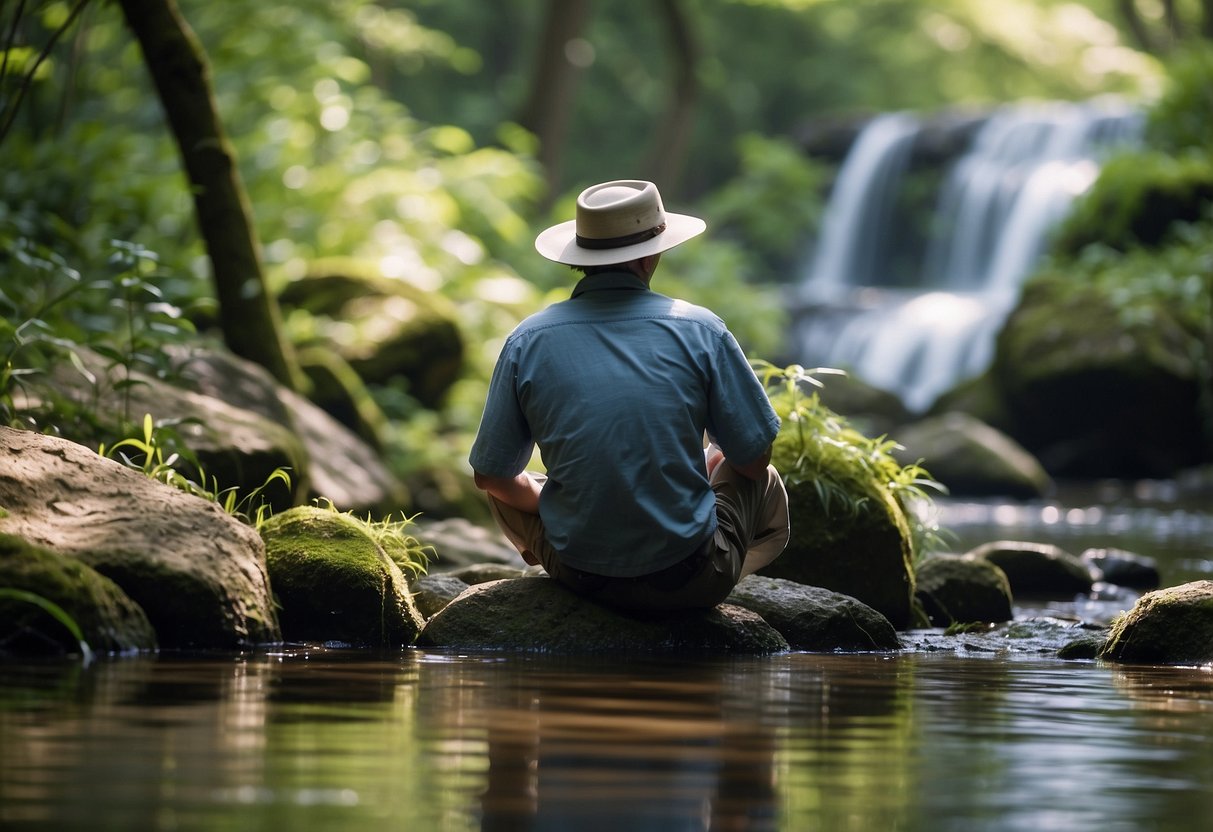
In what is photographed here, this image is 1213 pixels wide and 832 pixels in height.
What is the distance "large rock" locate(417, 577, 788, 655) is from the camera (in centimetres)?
548

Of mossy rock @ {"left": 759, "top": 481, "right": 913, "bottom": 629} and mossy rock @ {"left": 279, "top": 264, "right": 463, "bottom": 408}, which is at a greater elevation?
mossy rock @ {"left": 279, "top": 264, "right": 463, "bottom": 408}

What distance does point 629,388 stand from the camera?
5199mm

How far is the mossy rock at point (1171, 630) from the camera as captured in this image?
18.4ft

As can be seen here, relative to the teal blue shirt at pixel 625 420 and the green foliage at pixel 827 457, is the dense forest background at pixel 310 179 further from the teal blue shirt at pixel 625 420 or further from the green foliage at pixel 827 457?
the green foliage at pixel 827 457

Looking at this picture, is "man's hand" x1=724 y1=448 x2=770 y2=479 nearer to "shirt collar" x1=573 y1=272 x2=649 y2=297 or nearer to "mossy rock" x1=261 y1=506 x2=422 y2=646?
"shirt collar" x1=573 y1=272 x2=649 y2=297

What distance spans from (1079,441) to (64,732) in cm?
1652

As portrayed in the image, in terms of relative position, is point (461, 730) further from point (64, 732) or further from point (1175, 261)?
point (1175, 261)

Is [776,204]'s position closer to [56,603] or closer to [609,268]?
[609,268]

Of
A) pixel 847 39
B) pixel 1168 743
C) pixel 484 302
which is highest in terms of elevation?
pixel 847 39

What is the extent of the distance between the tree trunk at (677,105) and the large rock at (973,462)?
9391 mm

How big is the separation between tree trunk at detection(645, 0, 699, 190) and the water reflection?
20244mm

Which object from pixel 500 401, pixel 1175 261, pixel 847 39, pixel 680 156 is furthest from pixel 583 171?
pixel 500 401

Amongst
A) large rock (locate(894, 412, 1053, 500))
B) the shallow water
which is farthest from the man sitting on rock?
large rock (locate(894, 412, 1053, 500))

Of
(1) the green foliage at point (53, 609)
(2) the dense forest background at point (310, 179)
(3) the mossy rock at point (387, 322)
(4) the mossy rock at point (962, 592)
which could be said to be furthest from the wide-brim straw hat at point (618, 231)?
(3) the mossy rock at point (387, 322)
